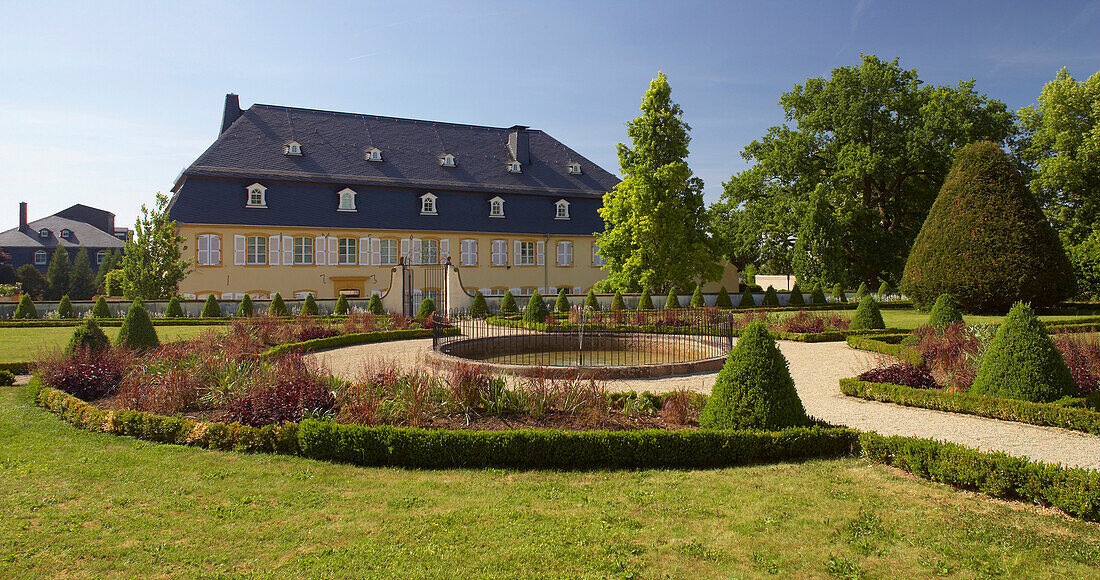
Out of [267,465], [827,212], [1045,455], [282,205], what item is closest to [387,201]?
[282,205]

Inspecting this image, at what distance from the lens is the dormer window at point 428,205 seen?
32062 mm

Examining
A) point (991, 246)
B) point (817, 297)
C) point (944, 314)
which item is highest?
point (991, 246)

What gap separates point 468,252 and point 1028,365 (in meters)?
27.1

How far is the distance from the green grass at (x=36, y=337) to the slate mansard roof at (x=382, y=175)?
9.27 m

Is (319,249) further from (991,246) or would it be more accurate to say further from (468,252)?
(991,246)

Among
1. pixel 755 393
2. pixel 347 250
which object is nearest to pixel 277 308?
pixel 347 250

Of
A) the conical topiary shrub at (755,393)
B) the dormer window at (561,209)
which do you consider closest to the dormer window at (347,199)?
the dormer window at (561,209)

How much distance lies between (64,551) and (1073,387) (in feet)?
33.6

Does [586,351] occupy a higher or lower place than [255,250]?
lower

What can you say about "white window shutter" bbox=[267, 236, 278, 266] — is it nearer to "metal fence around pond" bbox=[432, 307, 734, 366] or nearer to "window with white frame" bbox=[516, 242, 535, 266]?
"window with white frame" bbox=[516, 242, 535, 266]

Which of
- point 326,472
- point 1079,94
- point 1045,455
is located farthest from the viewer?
point 1079,94

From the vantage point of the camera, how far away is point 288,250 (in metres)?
29.4

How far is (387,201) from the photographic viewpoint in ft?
103

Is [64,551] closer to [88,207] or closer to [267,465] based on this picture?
[267,465]
